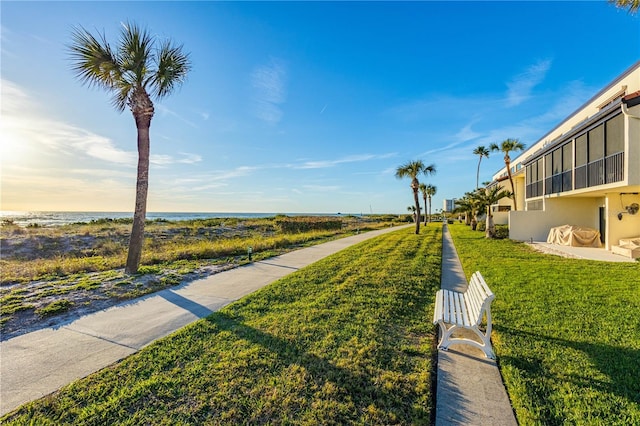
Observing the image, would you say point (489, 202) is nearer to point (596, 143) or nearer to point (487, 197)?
point (487, 197)

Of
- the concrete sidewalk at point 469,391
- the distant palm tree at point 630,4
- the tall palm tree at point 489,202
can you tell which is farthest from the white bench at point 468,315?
the tall palm tree at point 489,202

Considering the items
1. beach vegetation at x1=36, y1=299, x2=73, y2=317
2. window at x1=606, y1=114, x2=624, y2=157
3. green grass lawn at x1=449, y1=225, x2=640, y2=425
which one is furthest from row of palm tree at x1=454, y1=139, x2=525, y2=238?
beach vegetation at x1=36, y1=299, x2=73, y2=317

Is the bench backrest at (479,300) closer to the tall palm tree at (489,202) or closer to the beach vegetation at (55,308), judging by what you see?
the beach vegetation at (55,308)

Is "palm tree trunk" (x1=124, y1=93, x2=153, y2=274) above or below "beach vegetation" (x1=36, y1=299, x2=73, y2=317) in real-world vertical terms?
above

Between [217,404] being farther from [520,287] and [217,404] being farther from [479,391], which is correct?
[520,287]

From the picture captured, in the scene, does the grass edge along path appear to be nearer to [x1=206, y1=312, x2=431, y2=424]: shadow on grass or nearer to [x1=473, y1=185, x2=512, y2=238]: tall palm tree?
[x1=206, y1=312, x2=431, y2=424]: shadow on grass

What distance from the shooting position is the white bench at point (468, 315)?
373 cm

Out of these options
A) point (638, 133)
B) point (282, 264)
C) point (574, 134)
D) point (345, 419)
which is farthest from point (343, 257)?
point (574, 134)

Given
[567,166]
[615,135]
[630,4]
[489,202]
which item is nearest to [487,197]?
[489,202]

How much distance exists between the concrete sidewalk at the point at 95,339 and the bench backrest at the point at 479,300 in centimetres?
442

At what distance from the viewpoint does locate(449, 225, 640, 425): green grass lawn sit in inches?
108

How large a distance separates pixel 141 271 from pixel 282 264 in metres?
4.21

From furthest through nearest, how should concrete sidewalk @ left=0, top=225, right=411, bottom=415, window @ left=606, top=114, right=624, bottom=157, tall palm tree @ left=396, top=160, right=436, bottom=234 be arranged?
tall palm tree @ left=396, top=160, right=436, bottom=234 → window @ left=606, top=114, right=624, bottom=157 → concrete sidewalk @ left=0, top=225, right=411, bottom=415

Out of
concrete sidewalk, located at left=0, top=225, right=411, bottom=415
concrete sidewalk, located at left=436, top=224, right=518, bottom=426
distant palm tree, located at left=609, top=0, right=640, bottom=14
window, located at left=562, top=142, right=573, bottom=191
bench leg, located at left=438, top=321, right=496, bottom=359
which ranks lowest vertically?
concrete sidewalk, located at left=436, top=224, right=518, bottom=426
